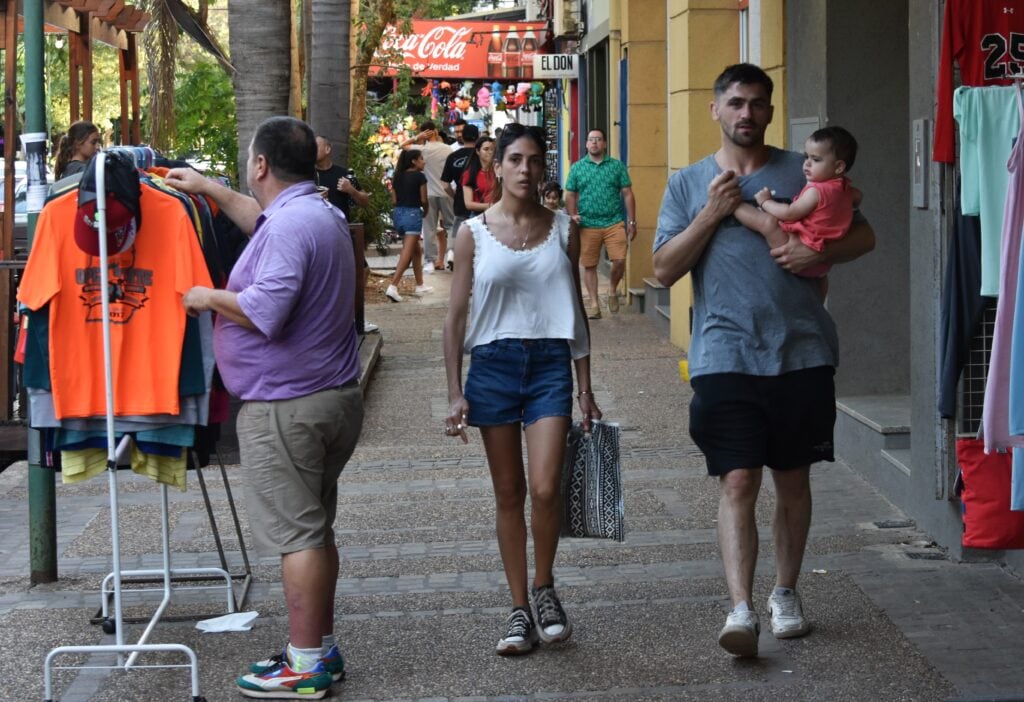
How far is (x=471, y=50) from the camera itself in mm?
35219

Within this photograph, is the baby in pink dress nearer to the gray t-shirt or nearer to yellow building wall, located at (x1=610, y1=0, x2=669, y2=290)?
the gray t-shirt

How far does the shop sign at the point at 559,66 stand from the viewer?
25406 mm

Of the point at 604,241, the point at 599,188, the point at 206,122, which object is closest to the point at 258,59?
the point at 599,188

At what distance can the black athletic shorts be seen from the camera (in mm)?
5387

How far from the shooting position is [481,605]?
623cm

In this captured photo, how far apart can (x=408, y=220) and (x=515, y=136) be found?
1353 cm

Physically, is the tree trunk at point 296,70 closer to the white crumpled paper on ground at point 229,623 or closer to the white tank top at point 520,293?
the white crumpled paper on ground at point 229,623

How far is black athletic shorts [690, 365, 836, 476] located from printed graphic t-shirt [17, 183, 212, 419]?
1.83m

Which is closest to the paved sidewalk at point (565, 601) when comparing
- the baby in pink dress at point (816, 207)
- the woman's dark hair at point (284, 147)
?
the woman's dark hair at point (284, 147)

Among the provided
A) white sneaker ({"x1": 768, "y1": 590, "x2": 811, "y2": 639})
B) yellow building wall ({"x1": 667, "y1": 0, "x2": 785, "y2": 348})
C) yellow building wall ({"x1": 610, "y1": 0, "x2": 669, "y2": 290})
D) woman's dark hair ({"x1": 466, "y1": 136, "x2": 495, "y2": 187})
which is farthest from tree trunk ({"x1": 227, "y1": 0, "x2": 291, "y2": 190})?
woman's dark hair ({"x1": 466, "y1": 136, "x2": 495, "y2": 187})

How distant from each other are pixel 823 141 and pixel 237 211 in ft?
6.73

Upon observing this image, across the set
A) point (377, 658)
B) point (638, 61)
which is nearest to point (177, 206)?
point (377, 658)

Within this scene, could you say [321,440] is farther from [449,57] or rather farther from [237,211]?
[449,57]

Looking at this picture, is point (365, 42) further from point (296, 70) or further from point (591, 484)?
point (591, 484)
